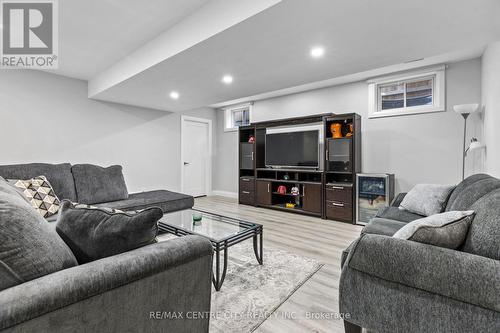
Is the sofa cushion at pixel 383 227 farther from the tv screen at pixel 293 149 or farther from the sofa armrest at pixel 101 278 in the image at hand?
the tv screen at pixel 293 149

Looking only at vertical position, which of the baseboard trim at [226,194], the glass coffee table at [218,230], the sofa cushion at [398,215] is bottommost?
the baseboard trim at [226,194]

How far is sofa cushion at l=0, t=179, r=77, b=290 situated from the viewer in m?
0.69

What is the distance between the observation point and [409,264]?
1.04 metres

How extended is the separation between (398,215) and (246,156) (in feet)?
11.9

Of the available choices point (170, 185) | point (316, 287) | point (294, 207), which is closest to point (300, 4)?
point (316, 287)

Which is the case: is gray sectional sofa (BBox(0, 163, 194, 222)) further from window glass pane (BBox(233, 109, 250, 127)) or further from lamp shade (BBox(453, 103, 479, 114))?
lamp shade (BBox(453, 103, 479, 114))

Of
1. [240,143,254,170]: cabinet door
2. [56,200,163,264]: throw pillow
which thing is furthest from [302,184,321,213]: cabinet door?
[56,200,163,264]: throw pillow

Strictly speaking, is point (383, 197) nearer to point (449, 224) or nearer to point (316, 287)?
point (316, 287)

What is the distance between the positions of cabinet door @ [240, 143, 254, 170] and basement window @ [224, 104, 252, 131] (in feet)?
2.96

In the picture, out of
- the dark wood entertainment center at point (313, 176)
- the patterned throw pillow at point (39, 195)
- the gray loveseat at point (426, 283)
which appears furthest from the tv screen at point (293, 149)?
the patterned throw pillow at point (39, 195)

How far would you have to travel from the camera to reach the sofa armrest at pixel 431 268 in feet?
2.98

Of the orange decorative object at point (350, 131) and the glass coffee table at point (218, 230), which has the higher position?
the orange decorative object at point (350, 131)

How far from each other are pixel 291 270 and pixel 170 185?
13.1 ft

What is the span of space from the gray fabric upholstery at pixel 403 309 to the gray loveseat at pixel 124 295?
2.47 feet
